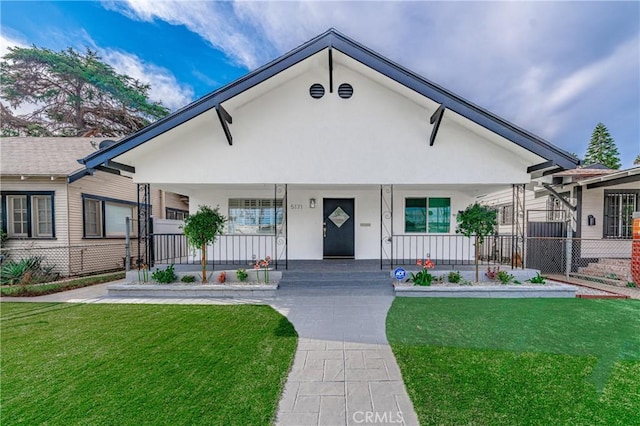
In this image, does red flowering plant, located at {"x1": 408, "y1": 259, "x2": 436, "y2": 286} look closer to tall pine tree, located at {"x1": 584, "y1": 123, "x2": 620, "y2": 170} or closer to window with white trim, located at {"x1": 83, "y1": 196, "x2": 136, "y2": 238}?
window with white trim, located at {"x1": 83, "y1": 196, "x2": 136, "y2": 238}

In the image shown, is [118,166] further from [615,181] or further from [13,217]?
[615,181]

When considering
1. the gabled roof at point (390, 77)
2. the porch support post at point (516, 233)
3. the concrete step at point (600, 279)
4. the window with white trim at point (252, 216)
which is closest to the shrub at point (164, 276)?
the window with white trim at point (252, 216)

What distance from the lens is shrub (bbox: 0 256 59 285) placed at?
311 inches

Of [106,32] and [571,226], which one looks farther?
[106,32]

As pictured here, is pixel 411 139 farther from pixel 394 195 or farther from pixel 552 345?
pixel 552 345

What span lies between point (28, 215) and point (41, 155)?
2323 millimetres

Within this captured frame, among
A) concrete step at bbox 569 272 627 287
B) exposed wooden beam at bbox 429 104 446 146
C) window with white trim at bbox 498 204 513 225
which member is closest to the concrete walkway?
exposed wooden beam at bbox 429 104 446 146

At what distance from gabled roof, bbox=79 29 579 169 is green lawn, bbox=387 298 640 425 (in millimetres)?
3519

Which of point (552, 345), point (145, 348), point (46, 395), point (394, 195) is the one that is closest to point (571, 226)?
point (394, 195)

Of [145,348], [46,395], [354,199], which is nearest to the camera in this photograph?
[46,395]

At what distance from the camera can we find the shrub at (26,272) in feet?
25.9

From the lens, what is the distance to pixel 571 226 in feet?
30.6

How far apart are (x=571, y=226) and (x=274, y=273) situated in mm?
10067

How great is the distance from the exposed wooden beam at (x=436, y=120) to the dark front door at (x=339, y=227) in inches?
132
